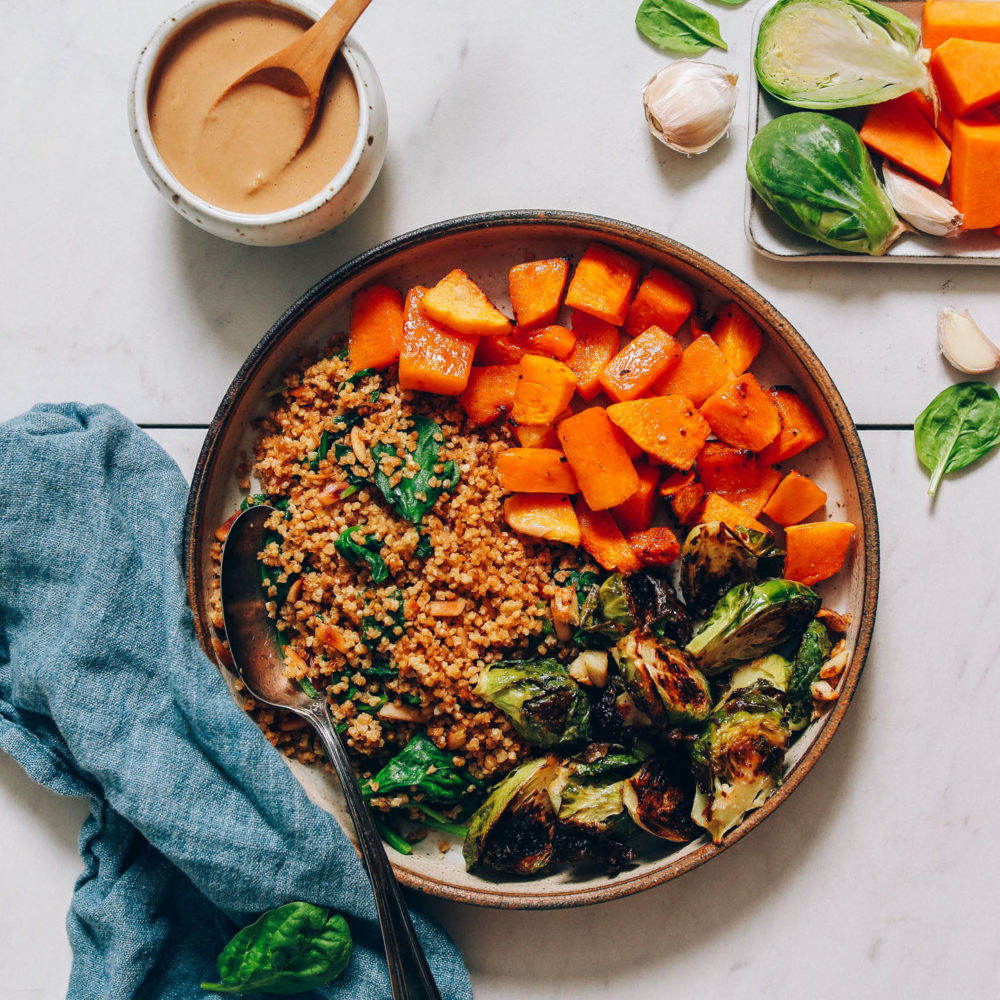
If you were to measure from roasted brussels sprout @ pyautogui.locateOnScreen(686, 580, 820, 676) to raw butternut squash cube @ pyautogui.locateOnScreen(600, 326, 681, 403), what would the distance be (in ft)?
1.62

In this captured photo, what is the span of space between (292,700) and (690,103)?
163 centimetres

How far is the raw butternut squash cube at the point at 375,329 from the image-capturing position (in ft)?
6.27

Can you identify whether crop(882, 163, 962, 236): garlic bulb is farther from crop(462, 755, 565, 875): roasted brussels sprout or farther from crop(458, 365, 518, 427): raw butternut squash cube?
crop(462, 755, 565, 875): roasted brussels sprout

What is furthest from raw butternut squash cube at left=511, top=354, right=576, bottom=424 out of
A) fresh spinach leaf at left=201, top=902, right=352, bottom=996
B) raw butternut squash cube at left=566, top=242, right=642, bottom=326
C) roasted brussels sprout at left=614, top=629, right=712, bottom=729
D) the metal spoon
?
fresh spinach leaf at left=201, top=902, right=352, bottom=996

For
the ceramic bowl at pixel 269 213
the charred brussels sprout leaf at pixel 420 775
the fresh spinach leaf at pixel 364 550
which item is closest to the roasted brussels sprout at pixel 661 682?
the charred brussels sprout leaf at pixel 420 775

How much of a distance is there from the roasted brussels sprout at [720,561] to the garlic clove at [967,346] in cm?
66

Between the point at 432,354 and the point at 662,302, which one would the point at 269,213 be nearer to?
the point at 432,354

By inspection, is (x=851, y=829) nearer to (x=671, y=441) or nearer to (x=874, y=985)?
(x=874, y=985)

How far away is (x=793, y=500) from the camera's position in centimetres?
190

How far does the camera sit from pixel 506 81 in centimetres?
207

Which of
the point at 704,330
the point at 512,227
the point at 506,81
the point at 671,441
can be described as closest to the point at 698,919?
the point at 671,441

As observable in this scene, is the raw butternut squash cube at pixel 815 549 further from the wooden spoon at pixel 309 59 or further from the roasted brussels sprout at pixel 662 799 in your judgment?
the wooden spoon at pixel 309 59

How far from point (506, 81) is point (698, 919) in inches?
83.6

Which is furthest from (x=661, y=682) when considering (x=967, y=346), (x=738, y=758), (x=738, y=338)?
(x=967, y=346)
